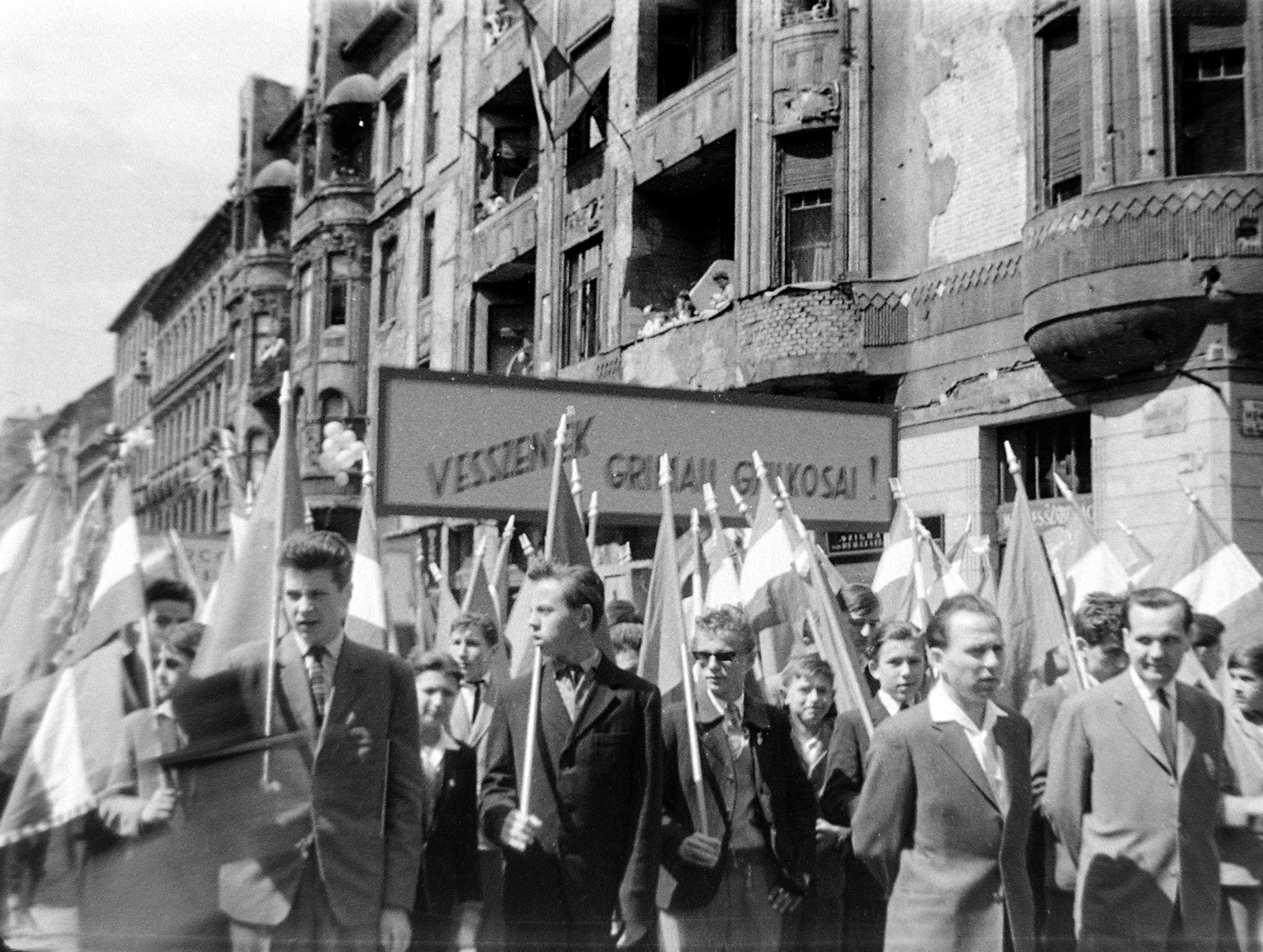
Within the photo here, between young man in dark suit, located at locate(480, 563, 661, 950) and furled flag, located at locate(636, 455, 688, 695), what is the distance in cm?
93

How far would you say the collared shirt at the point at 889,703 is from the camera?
5.84m

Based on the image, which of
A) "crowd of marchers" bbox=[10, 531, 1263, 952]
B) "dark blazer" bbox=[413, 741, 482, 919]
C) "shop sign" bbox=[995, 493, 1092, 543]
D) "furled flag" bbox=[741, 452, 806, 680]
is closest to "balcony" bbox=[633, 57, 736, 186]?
"shop sign" bbox=[995, 493, 1092, 543]

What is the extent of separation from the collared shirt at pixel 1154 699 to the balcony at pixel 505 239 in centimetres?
1980

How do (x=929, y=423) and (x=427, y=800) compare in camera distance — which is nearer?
(x=427, y=800)

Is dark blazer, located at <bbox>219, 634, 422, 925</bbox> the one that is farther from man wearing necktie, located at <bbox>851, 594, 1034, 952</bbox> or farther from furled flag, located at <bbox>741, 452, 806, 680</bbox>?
furled flag, located at <bbox>741, 452, 806, 680</bbox>

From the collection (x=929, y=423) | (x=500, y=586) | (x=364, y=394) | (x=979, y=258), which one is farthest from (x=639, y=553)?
(x=500, y=586)

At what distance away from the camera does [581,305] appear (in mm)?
22609

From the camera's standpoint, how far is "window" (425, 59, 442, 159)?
87.5ft

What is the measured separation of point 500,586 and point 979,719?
11.5 ft

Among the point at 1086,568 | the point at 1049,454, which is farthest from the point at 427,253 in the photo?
the point at 1086,568

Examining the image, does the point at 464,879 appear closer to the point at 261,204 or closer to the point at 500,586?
the point at 500,586

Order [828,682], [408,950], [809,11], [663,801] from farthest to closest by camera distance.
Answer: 1. [809,11]
2. [828,682]
3. [663,801]
4. [408,950]

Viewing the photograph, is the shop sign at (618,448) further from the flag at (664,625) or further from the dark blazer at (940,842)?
the dark blazer at (940,842)

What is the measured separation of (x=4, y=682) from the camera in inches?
199
